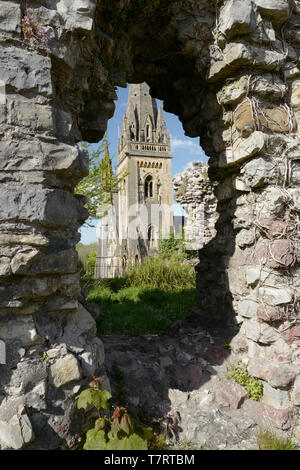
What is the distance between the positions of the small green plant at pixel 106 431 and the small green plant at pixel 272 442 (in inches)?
38.0

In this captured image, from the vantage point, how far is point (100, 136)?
11.1ft

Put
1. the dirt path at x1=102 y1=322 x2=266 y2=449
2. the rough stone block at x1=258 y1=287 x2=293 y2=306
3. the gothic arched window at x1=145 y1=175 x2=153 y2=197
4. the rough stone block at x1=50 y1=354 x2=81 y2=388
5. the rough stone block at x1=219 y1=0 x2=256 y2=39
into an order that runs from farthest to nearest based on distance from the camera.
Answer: the gothic arched window at x1=145 y1=175 x2=153 y2=197 < the rough stone block at x1=219 y1=0 x2=256 y2=39 < the rough stone block at x1=258 y1=287 x2=293 y2=306 < the dirt path at x1=102 y1=322 x2=266 y2=449 < the rough stone block at x1=50 y1=354 x2=81 y2=388

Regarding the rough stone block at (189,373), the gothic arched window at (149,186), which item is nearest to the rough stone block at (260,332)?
the rough stone block at (189,373)

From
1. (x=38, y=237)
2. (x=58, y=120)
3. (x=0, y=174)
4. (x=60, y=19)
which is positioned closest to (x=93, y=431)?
(x=38, y=237)

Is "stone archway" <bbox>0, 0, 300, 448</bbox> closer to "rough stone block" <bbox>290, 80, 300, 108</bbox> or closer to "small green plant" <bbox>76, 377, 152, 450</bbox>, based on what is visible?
"rough stone block" <bbox>290, 80, 300, 108</bbox>

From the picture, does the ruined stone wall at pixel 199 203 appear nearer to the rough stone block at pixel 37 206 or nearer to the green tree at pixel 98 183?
the green tree at pixel 98 183

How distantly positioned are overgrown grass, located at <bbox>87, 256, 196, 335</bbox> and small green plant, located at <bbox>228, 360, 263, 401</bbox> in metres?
1.32

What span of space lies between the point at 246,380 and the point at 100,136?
2.96 meters

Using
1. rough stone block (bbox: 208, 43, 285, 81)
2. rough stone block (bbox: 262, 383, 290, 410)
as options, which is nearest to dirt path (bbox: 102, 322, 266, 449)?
rough stone block (bbox: 262, 383, 290, 410)

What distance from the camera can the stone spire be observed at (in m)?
41.1

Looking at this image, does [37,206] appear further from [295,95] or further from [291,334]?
[295,95]

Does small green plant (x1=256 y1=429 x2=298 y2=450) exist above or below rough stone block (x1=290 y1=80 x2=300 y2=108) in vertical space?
below

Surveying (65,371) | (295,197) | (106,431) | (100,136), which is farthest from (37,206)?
(295,197)

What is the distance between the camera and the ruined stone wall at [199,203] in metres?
10.7
